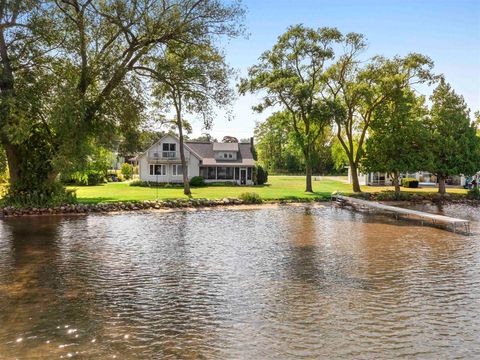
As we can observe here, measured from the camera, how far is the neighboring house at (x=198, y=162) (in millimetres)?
52531

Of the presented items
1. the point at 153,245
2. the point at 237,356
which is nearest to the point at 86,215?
the point at 153,245

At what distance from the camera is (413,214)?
25422mm

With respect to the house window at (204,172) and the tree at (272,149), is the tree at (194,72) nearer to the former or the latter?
the house window at (204,172)

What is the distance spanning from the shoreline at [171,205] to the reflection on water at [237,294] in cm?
635

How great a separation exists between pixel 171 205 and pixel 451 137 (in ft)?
83.8

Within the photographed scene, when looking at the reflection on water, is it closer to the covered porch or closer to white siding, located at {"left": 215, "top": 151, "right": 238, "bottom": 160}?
the covered porch

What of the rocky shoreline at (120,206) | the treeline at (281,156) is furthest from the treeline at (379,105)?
the treeline at (281,156)

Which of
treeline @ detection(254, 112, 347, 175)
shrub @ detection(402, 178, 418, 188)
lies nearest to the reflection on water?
shrub @ detection(402, 178, 418, 188)

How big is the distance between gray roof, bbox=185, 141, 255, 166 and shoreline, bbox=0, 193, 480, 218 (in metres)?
20.1

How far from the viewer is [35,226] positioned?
21.5 metres

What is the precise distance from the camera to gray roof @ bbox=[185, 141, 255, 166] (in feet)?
179

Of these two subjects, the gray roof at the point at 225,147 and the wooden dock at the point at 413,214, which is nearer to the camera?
the wooden dock at the point at 413,214

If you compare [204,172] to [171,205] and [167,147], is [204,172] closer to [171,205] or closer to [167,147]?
[167,147]

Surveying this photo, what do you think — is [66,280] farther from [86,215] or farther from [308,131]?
[308,131]
